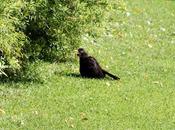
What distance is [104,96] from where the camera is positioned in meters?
12.2

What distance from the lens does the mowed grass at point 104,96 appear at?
1053 cm

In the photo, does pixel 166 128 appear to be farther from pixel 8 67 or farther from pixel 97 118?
pixel 8 67

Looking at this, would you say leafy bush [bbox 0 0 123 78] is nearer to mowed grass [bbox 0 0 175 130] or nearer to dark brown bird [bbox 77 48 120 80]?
mowed grass [bbox 0 0 175 130]

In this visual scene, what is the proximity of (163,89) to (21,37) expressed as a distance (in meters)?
3.13

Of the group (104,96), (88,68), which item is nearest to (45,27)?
(88,68)

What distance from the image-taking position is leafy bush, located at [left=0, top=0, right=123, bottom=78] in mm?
11484

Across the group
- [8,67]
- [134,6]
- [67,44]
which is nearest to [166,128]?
[8,67]

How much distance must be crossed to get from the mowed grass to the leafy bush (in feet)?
1.41

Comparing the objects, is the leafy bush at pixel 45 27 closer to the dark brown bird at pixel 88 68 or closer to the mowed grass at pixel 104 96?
the mowed grass at pixel 104 96

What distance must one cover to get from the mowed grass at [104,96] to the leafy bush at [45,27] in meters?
0.43

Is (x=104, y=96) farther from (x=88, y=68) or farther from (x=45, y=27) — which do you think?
(x=45, y=27)

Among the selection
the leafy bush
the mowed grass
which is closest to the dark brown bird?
the mowed grass

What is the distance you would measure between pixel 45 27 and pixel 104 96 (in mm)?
2406

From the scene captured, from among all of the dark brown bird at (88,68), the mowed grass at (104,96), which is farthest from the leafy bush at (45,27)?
the dark brown bird at (88,68)
